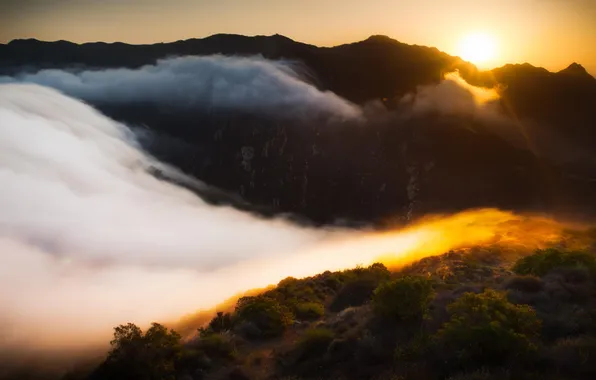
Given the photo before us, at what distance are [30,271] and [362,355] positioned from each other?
126 metres

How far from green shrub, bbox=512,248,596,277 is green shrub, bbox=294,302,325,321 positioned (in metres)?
15.0

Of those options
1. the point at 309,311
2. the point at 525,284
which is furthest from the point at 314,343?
the point at 525,284

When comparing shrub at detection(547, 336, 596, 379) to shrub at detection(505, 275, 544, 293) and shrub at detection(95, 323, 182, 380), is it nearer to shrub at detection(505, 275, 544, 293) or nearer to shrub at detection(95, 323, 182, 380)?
shrub at detection(505, 275, 544, 293)

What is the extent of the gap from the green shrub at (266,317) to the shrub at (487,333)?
12782 mm

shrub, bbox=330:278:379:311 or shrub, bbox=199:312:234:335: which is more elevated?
shrub, bbox=330:278:379:311

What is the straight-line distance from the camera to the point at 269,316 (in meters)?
31.2

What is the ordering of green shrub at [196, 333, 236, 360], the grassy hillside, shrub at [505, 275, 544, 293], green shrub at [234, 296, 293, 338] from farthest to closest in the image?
green shrub at [234, 296, 293, 338] → green shrub at [196, 333, 236, 360] → shrub at [505, 275, 544, 293] → the grassy hillside

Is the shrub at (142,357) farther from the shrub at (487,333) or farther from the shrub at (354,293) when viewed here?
the shrub at (354,293)

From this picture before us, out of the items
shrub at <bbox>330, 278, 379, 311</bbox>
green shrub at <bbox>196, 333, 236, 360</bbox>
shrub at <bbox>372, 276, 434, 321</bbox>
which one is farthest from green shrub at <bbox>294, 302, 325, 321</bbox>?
shrub at <bbox>372, 276, 434, 321</bbox>

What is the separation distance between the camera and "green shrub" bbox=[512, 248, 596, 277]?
2986 centimetres

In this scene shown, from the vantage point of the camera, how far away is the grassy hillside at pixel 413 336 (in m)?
17.9

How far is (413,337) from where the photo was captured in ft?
71.8

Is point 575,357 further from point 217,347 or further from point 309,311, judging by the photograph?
point 309,311

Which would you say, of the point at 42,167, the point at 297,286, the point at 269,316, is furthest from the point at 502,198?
the point at 42,167
